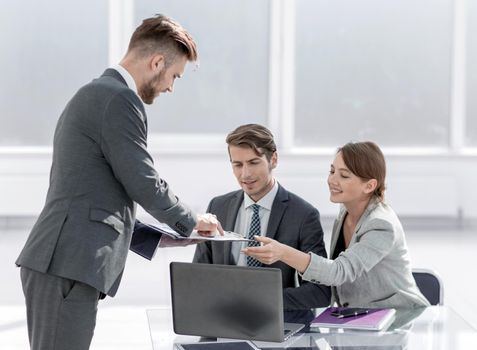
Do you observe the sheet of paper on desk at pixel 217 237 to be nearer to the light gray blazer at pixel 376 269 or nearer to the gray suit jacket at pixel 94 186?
the gray suit jacket at pixel 94 186

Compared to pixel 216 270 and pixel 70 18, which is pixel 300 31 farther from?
pixel 216 270

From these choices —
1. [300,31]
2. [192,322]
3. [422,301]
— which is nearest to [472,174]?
[300,31]

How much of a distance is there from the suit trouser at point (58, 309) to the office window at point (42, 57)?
20.6ft

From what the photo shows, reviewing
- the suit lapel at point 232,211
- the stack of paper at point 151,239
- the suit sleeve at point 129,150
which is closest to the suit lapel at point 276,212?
the suit lapel at point 232,211

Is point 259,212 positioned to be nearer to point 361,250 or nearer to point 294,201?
point 294,201

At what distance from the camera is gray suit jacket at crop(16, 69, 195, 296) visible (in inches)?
106

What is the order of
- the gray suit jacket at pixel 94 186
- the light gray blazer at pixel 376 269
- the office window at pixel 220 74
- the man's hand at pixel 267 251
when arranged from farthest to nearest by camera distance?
the office window at pixel 220 74 → the light gray blazer at pixel 376 269 → the man's hand at pixel 267 251 → the gray suit jacket at pixel 94 186

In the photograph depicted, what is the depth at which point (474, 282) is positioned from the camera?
653cm

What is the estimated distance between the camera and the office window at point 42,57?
8.82 meters

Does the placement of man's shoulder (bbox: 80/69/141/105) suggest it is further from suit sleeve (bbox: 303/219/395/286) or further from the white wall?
the white wall

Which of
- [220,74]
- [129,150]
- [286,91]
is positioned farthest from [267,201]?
[220,74]

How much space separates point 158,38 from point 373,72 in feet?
21.4

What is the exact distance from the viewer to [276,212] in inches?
137

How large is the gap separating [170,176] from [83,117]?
6011mm
